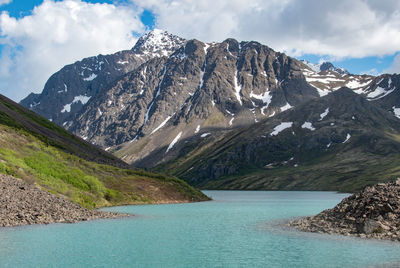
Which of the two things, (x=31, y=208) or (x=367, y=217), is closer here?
→ (x=367, y=217)

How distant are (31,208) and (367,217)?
51225 millimetres

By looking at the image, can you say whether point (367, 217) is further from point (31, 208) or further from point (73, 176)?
point (73, 176)

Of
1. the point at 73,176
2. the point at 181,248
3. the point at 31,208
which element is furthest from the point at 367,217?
the point at 73,176

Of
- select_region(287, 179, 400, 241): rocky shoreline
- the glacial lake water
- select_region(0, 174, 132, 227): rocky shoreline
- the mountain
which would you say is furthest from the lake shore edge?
select_region(287, 179, 400, 241): rocky shoreline

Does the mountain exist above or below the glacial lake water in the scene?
above

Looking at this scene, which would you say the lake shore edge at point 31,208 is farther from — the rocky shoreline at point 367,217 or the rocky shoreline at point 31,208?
the rocky shoreline at point 367,217

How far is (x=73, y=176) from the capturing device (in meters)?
110

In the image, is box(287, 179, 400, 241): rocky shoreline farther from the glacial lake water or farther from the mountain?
the mountain

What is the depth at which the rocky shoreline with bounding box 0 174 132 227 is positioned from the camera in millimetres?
64312

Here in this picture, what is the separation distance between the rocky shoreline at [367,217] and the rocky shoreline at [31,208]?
38.2m

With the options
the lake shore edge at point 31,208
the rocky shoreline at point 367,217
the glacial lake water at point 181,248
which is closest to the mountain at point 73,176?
the lake shore edge at point 31,208

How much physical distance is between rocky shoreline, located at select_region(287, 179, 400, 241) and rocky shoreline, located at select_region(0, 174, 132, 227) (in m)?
38.2

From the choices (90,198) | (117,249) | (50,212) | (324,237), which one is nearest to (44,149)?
(90,198)

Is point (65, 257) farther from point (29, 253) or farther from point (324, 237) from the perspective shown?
point (324, 237)
